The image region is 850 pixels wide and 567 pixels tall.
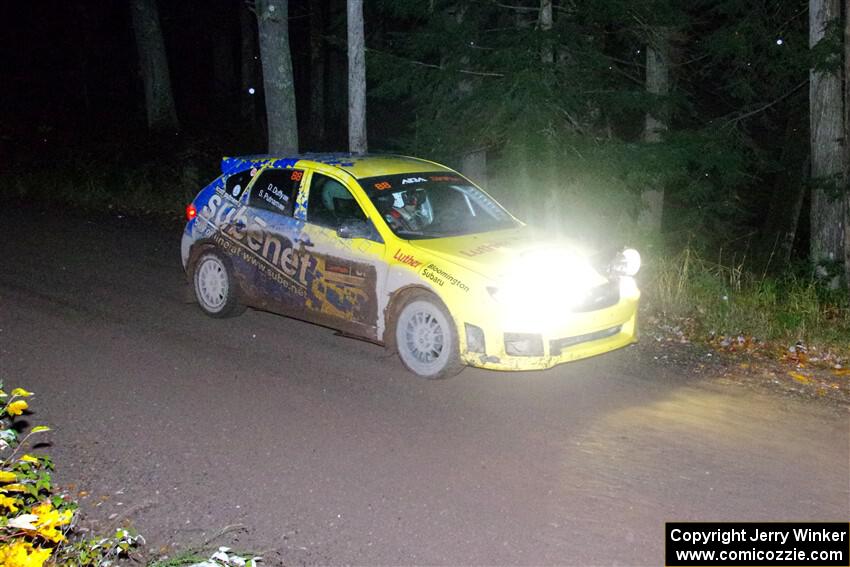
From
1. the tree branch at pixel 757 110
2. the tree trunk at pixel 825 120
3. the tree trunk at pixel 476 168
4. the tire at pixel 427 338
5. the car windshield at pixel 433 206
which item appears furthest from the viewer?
the tree trunk at pixel 476 168

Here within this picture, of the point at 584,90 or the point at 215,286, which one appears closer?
the point at 215,286

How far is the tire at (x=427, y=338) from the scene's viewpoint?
7.60 metres

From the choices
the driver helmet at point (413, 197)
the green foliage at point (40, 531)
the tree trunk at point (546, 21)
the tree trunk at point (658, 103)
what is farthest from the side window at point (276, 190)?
the tree trunk at point (658, 103)

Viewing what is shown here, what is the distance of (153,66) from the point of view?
22797 mm

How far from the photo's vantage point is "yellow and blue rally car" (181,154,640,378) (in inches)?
292

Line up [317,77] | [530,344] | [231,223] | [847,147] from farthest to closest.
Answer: [317,77]
[847,147]
[231,223]
[530,344]

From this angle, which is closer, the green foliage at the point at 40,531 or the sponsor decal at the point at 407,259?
the green foliage at the point at 40,531

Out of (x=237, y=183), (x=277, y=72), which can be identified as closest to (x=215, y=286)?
(x=237, y=183)

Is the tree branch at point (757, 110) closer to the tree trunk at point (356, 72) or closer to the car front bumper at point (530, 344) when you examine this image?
→ the tree trunk at point (356, 72)

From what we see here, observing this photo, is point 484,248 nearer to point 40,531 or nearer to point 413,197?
point 413,197

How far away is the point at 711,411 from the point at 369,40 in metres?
18.6

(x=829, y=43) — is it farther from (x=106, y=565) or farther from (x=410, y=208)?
(x=106, y=565)

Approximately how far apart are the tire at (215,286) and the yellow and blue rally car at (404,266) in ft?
0.05

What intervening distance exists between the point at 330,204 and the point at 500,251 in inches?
73.1
